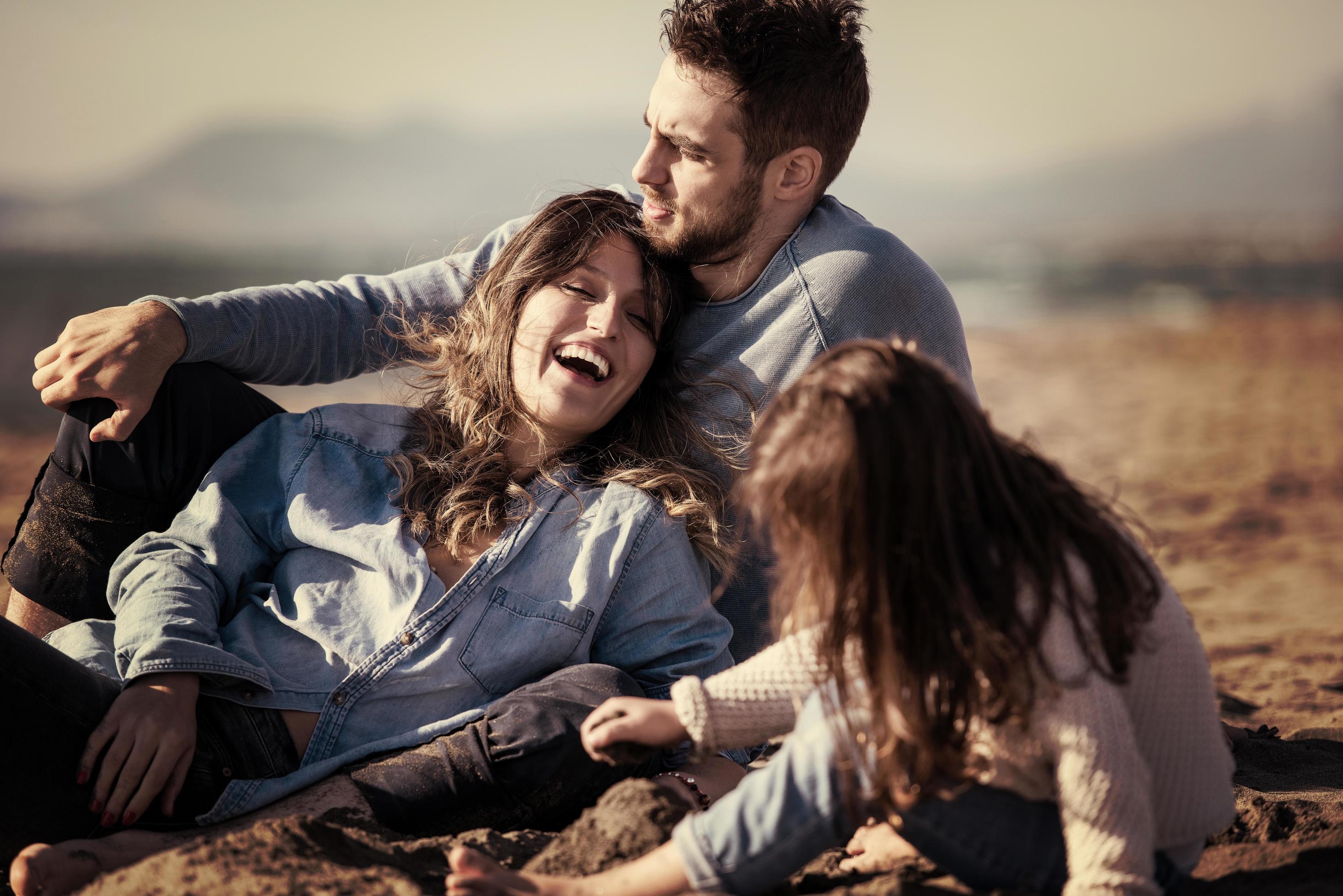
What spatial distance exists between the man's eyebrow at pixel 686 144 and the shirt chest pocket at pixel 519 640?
1331 millimetres

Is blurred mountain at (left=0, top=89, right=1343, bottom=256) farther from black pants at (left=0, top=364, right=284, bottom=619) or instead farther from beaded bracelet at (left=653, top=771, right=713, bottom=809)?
beaded bracelet at (left=653, top=771, right=713, bottom=809)

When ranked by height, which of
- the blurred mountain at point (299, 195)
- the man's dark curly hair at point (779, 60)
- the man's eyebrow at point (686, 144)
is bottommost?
the blurred mountain at point (299, 195)

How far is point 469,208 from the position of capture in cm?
3953

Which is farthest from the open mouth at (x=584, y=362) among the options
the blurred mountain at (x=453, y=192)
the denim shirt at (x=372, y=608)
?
the blurred mountain at (x=453, y=192)

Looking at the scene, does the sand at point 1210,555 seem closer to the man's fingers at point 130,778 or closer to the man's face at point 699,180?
the man's fingers at point 130,778

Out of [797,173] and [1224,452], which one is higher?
[797,173]

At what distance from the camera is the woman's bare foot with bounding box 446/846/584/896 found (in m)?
1.52

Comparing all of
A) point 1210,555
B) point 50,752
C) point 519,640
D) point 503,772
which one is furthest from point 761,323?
point 1210,555

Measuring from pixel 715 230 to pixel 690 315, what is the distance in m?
0.23

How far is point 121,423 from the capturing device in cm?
241

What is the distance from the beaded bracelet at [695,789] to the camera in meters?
2.15

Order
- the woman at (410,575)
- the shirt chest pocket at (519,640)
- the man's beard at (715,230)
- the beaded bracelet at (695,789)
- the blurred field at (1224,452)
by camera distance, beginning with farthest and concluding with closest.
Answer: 1. the blurred field at (1224,452)
2. the man's beard at (715,230)
3. the shirt chest pocket at (519,640)
4. the beaded bracelet at (695,789)
5. the woman at (410,575)

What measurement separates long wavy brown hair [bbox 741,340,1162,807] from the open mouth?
3.64ft

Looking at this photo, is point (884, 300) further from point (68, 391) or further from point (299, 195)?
point (299, 195)
